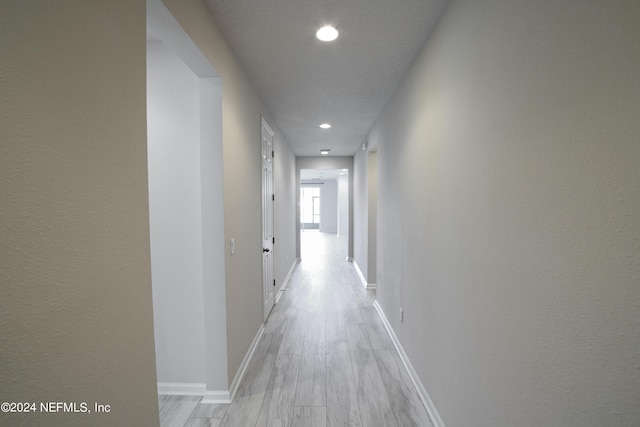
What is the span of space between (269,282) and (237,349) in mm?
1517

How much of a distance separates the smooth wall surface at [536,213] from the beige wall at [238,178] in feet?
4.55

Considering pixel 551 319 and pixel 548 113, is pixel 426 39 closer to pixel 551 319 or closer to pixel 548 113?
pixel 548 113

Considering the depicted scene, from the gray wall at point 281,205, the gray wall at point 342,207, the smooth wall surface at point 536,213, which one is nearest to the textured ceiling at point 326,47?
the smooth wall surface at point 536,213

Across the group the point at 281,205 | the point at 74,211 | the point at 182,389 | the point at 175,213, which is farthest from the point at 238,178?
the point at 281,205

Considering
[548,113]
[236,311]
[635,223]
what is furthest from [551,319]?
[236,311]

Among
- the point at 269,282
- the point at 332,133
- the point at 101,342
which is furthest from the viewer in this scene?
the point at 332,133

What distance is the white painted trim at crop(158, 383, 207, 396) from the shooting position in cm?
215

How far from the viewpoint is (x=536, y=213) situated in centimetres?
93

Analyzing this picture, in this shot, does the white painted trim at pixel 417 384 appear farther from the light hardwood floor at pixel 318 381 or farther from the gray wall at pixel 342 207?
the gray wall at pixel 342 207

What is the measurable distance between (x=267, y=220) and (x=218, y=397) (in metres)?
1.99

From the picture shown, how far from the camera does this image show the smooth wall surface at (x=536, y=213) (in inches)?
26.7

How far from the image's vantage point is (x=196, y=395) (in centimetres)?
214

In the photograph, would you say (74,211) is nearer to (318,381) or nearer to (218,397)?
(218,397)

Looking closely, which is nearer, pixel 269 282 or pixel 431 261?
pixel 431 261
